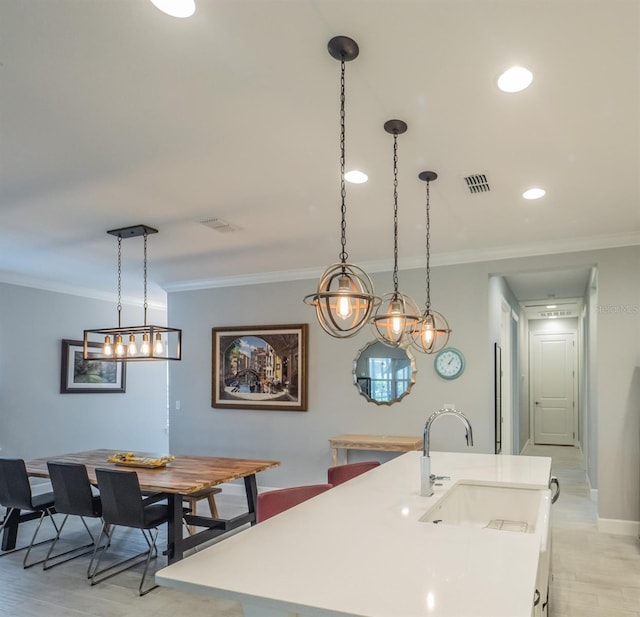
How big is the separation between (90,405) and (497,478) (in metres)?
6.06

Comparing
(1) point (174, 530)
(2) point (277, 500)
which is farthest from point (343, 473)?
(1) point (174, 530)

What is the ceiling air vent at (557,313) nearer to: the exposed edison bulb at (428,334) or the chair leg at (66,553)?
the exposed edison bulb at (428,334)

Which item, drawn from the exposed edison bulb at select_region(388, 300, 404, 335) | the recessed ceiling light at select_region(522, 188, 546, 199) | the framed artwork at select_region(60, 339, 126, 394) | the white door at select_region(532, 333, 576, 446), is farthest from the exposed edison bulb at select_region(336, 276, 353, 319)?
the white door at select_region(532, 333, 576, 446)

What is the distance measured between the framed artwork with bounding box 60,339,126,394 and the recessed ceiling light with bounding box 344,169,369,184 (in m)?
4.75

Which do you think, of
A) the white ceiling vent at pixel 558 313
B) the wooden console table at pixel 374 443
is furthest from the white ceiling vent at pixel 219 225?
the white ceiling vent at pixel 558 313

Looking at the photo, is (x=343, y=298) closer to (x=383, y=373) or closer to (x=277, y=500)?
(x=277, y=500)

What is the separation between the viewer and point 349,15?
1.78m

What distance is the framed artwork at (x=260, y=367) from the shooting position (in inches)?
241

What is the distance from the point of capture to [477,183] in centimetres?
336

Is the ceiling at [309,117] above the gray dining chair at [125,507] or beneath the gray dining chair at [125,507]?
above

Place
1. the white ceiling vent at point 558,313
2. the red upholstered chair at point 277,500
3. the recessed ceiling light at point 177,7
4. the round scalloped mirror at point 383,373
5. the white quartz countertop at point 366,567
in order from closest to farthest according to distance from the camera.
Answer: the white quartz countertop at point 366,567 → the recessed ceiling light at point 177,7 → the red upholstered chair at point 277,500 → the round scalloped mirror at point 383,373 → the white ceiling vent at point 558,313

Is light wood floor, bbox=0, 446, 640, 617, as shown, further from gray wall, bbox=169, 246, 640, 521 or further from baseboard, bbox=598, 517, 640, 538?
gray wall, bbox=169, 246, 640, 521

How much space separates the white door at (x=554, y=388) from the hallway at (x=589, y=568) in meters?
4.52

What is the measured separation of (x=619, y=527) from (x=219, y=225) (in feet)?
14.0
